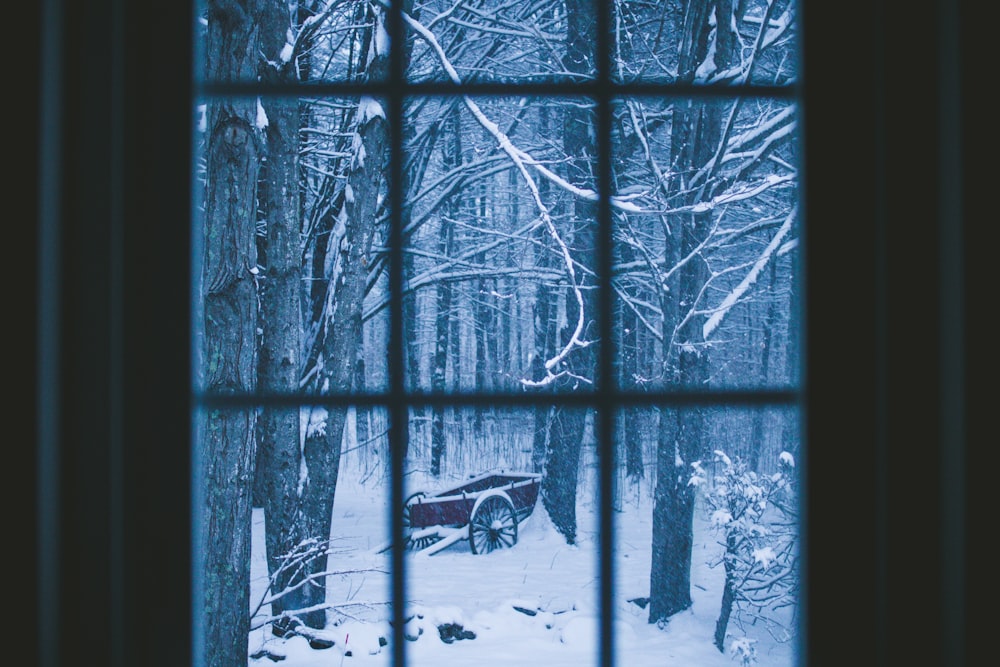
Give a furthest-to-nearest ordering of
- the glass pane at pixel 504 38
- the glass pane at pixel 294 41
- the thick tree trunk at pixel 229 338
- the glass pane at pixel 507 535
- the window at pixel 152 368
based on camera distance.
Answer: the glass pane at pixel 507 535 → the glass pane at pixel 504 38 → the thick tree trunk at pixel 229 338 → the glass pane at pixel 294 41 → the window at pixel 152 368

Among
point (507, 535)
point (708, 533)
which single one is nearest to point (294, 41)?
point (507, 535)

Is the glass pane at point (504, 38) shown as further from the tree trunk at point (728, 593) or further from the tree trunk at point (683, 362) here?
the tree trunk at point (728, 593)

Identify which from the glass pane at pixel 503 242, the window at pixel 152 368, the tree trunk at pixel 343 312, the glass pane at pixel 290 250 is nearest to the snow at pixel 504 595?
the tree trunk at pixel 343 312

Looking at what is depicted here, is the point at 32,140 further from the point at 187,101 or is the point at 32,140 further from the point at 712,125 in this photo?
the point at 712,125

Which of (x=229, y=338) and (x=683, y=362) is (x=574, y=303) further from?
(x=229, y=338)

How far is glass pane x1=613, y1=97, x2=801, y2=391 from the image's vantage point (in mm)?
2789

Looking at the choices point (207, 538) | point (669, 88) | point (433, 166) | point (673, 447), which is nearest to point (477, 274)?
point (433, 166)

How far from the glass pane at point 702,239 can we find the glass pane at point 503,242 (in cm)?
21

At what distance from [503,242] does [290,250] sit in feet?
3.56

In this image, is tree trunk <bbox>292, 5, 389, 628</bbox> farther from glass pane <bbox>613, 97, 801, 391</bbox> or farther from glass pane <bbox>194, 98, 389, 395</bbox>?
glass pane <bbox>613, 97, 801, 391</bbox>

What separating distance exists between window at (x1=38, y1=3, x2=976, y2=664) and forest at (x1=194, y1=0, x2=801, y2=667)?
4.20 ft

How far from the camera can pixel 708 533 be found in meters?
3.48

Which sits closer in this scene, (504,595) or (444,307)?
(444,307)

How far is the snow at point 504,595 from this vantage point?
110 inches
